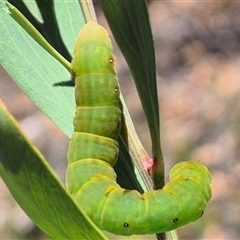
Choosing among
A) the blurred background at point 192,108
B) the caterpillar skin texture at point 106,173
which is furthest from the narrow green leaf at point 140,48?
the blurred background at point 192,108

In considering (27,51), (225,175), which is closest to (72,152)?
(27,51)

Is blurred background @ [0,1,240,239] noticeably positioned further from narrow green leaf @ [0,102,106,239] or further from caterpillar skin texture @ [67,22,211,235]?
narrow green leaf @ [0,102,106,239]

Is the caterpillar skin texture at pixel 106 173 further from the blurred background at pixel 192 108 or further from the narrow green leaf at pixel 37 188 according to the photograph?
the blurred background at pixel 192 108

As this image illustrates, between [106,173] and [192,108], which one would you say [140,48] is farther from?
[192,108]

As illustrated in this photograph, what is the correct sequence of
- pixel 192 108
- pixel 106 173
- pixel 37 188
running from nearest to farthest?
pixel 37 188
pixel 106 173
pixel 192 108

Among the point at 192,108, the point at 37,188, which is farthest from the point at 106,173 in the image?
the point at 192,108
